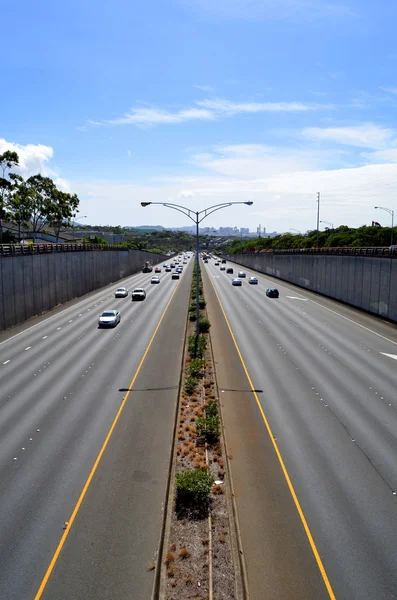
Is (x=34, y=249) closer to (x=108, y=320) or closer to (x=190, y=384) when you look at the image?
(x=108, y=320)

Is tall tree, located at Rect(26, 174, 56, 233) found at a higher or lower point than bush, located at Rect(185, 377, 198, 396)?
higher

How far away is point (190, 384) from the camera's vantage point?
75.9 feet

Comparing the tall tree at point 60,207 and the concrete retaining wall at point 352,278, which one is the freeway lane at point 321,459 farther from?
the tall tree at point 60,207

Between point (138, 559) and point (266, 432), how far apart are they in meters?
8.75

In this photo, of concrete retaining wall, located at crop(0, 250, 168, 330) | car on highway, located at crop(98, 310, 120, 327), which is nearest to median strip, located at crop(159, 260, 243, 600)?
car on highway, located at crop(98, 310, 120, 327)

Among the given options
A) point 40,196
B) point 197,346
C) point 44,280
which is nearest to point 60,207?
point 40,196

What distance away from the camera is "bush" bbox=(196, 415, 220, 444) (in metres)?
17.3

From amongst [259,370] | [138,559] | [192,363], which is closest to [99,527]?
[138,559]

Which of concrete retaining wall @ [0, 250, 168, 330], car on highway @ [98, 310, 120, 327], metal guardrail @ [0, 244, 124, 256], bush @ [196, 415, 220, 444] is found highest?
metal guardrail @ [0, 244, 124, 256]

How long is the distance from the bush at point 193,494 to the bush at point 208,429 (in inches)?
133

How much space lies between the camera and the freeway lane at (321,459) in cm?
1071

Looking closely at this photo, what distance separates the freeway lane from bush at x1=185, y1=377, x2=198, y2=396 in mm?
1749

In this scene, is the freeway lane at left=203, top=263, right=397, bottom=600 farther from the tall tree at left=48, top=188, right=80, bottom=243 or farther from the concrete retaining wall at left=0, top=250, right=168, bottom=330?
the tall tree at left=48, top=188, right=80, bottom=243

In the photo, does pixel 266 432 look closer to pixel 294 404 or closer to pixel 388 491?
pixel 294 404
